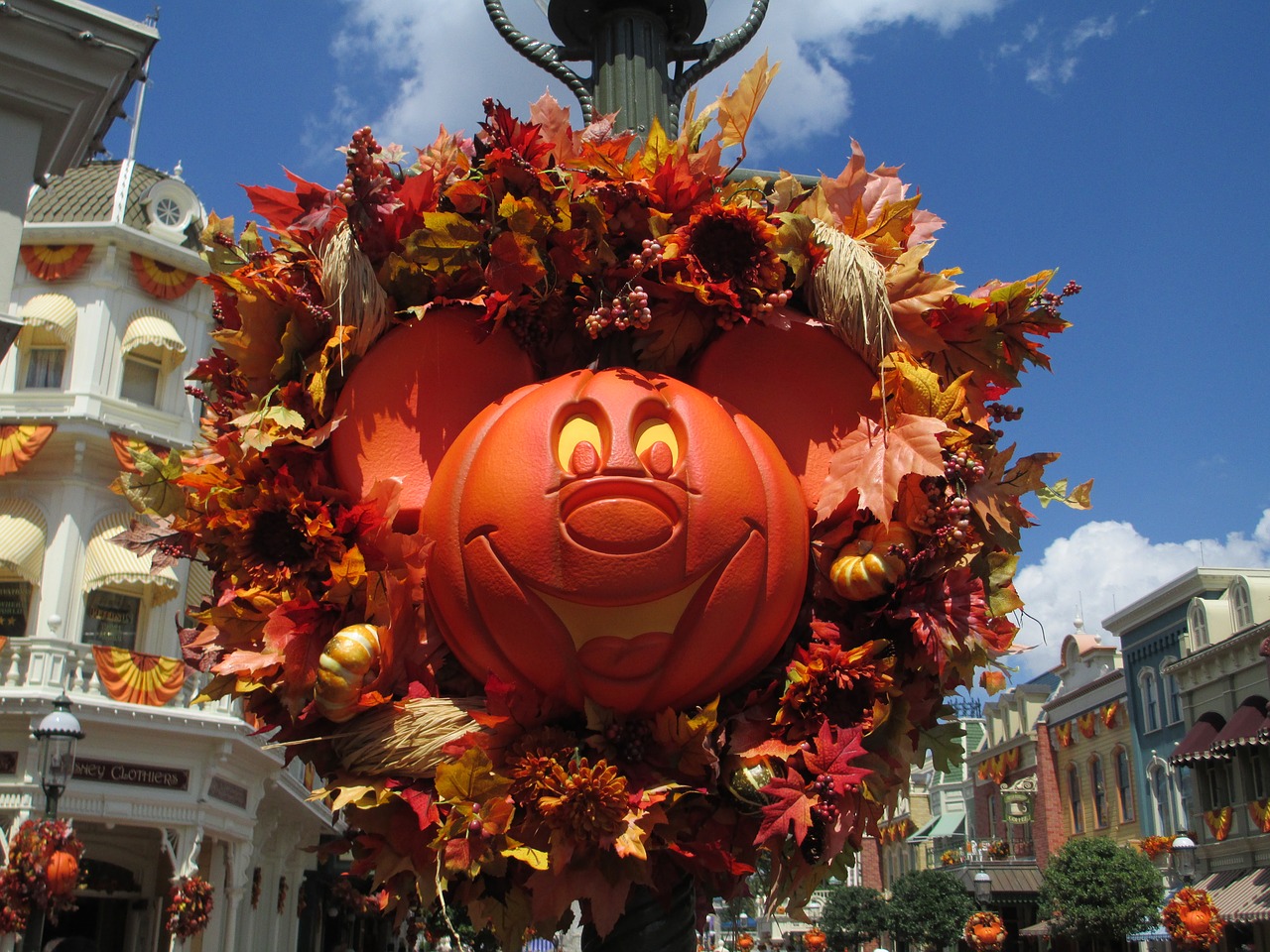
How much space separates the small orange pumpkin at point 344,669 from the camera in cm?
274

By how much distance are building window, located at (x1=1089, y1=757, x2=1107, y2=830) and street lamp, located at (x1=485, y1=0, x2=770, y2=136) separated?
1253 inches

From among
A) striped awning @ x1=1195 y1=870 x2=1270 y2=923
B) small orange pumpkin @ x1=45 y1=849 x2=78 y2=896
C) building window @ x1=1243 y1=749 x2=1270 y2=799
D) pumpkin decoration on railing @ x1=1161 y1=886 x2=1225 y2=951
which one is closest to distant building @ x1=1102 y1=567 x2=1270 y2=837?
striped awning @ x1=1195 y1=870 x2=1270 y2=923

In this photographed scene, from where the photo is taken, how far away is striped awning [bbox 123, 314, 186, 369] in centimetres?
1780

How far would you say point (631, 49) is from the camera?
4.16m

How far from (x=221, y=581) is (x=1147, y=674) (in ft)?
99.2

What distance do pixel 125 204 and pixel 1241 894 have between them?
77.5 feet

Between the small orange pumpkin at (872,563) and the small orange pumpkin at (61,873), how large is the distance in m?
9.23

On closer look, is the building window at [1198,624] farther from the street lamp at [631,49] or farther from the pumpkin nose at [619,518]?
the pumpkin nose at [619,518]

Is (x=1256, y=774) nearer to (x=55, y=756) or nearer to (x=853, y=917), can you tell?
(x=853, y=917)

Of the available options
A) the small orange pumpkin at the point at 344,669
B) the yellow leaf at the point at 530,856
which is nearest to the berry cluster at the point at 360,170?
the small orange pumpkin at the point at 344,669

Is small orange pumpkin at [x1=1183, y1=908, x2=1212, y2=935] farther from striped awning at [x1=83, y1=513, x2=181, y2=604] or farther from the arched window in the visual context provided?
striped awning at [x1=83, y1=513, x2=181, y2=604]

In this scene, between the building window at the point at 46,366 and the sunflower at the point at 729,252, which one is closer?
the sunflower at the point at 729,252

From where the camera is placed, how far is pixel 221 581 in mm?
3068

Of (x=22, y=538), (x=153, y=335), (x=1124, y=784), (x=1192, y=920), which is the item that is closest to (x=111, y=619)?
(x=22, y=538)
